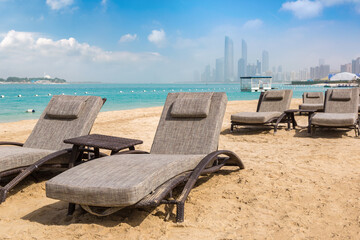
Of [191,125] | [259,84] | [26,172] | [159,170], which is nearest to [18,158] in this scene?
[26,172]

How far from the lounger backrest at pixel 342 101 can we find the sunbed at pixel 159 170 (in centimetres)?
512

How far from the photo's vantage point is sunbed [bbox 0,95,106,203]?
3.68 meters

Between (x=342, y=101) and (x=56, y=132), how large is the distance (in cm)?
696

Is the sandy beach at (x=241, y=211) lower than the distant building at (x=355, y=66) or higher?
lower

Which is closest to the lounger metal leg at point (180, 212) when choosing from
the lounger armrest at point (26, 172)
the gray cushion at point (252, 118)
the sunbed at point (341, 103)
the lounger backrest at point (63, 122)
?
the lounger armrest at point (26, 172)

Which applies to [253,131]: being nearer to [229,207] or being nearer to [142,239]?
[229,207]

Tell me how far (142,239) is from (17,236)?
0.98m

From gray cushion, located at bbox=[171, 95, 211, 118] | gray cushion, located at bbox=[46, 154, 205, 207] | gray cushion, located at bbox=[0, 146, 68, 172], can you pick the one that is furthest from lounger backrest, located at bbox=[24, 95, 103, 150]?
gray cushion, located at bbox=[46, 154, 205, 207]

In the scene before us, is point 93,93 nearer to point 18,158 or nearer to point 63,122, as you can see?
point 63,122

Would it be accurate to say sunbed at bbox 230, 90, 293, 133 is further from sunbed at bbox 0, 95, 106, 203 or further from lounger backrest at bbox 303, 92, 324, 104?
lounger backrest at bbox 303, 92, 324, 104

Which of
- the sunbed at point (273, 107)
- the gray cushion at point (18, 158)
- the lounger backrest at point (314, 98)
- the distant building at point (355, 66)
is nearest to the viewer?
the gray cushion at point (18, 158)

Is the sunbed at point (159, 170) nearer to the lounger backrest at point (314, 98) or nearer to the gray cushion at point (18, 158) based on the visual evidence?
the gray cushion at point (18, 158)

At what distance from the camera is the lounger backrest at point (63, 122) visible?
14.5ft

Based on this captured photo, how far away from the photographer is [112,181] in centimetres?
250
